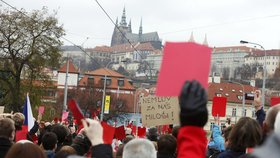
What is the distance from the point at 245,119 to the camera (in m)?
4.85

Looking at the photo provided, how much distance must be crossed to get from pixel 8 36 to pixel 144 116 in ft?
93.6

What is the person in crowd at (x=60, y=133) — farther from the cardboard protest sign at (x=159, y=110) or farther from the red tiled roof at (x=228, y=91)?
the red tiled roof at (x=228, y=91)

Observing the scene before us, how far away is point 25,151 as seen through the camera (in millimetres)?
3799

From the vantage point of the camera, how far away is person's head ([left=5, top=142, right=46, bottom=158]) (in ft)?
12.4

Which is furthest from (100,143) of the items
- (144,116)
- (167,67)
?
(144,116)

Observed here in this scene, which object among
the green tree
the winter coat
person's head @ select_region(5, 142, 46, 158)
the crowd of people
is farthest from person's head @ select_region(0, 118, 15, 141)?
the green tree

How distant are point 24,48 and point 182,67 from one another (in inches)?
1393

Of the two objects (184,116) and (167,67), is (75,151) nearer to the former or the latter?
(167,67)

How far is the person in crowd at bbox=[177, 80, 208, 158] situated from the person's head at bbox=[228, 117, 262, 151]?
8.44 ft

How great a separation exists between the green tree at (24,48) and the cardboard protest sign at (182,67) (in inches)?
1341

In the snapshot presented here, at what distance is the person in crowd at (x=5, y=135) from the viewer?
5238 millimetres

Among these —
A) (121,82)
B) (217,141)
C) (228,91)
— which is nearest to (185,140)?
(217,141)

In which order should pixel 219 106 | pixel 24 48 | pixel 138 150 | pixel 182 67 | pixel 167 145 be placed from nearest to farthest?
1. pixel 182 67
2. pixel 138 150
3. pixel 167 145
4. pixel 219 106
5. pixel 24 48

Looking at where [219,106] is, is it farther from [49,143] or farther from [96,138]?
[96,138]
